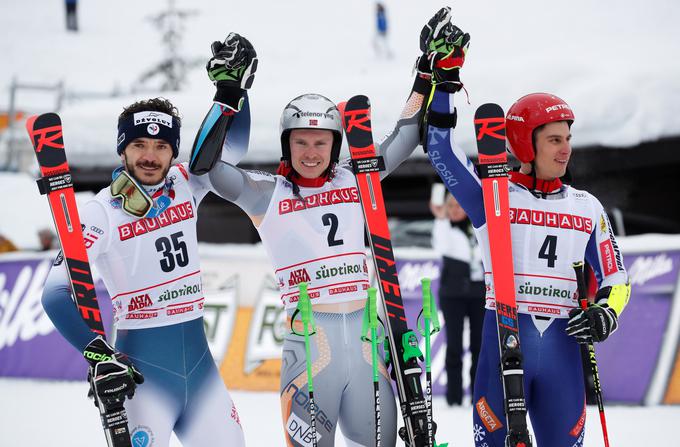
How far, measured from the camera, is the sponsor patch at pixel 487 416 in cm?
375

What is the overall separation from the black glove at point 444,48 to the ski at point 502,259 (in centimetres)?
22

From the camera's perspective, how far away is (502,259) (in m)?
3.76

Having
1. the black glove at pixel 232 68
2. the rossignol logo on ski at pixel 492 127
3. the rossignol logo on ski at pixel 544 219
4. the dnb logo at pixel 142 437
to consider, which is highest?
the black glove at pixel 232 68

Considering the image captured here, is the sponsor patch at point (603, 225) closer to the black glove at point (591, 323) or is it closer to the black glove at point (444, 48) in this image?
the black glove at point (591, 323)

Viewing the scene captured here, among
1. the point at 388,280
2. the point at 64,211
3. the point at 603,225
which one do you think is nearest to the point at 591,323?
the point at 603,225

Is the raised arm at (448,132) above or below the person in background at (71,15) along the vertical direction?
below

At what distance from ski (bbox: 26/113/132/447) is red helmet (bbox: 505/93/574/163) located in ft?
6.62

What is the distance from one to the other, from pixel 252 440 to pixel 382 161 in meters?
3.51

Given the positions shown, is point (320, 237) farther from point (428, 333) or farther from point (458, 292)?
point (458, 292)

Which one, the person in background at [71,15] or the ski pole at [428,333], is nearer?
the ski pole at [428,333]

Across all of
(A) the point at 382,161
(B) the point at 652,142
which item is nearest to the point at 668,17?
(B) the point at 652,142

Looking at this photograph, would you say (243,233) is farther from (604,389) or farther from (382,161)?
(382,161)

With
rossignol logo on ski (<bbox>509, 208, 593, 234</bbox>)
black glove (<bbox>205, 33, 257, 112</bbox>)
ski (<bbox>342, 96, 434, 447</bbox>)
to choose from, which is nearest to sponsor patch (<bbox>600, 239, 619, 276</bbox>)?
rossignol logo on ski (<bbox>509, 208, 593, 234</bbox>)

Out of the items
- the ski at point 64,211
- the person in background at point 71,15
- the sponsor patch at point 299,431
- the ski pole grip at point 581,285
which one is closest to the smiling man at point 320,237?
the sponsor patch at point 299,431
